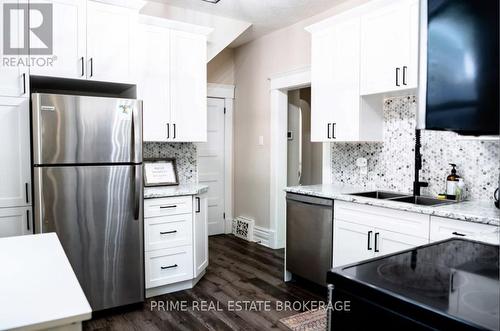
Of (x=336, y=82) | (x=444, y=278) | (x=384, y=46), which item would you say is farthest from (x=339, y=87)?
(x=444, y=278)

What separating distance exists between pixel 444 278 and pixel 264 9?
11.6 ft

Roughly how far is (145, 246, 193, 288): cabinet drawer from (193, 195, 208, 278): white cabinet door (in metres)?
0.08

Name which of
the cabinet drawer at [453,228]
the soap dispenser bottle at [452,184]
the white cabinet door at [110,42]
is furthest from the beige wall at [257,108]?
the cabinet drawer at [453,228]

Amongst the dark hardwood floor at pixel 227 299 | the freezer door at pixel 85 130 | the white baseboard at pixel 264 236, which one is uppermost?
the freezer door at pixel 85 130

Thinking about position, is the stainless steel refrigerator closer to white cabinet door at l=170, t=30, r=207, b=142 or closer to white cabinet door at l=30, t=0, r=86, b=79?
white cabinet door at l=30, t=0, r=86, b=79

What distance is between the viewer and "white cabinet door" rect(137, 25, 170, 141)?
134 inches

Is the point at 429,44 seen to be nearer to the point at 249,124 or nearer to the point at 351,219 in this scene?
the point at 351,219

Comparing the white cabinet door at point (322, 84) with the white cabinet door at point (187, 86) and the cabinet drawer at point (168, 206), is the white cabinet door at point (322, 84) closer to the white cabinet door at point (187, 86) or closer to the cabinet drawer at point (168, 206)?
the white cabinet door at point (187, 86)

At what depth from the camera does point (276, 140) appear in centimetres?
458

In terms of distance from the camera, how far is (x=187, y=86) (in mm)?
3635

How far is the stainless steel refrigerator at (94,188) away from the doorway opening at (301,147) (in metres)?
2.47

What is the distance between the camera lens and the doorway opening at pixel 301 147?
16.0ft

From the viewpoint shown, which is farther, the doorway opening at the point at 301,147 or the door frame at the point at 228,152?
the door frame at the point at 228,152

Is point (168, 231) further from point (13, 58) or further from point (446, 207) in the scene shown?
point (446, 207)
